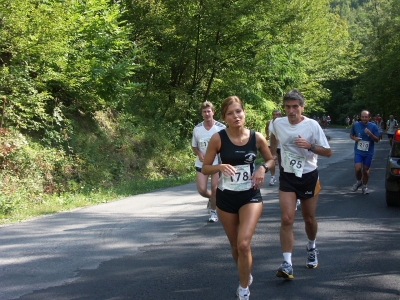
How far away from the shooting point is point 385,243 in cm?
784

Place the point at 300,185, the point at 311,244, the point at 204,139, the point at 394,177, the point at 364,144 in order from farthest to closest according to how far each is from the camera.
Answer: the point at 364,144
the point at 394,177
the point at 204,139
the point at 311,244
the point at 300,185

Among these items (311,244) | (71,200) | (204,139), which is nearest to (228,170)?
(311,244)

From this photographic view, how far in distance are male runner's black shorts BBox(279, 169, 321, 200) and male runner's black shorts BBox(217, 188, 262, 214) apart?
3.33 ft

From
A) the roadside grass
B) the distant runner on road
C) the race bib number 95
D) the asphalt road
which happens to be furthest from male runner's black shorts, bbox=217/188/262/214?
the roadside grass

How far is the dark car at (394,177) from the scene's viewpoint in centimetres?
1092

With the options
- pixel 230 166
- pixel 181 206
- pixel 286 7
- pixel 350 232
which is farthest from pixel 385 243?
pixel 286 7

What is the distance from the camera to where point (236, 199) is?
17.1 feet

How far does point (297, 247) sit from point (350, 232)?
1473 millimetres

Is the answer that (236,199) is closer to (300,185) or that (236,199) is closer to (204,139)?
(300,185)

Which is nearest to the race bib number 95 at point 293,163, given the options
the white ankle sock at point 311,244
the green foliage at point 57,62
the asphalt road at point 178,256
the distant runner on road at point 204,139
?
the white ankle sock at point 311,244

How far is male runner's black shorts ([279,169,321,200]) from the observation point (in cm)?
616

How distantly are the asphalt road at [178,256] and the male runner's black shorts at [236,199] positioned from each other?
3.00 feet

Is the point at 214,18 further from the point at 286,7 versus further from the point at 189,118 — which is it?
the point at 189,118

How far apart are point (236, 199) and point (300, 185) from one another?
1.24m
